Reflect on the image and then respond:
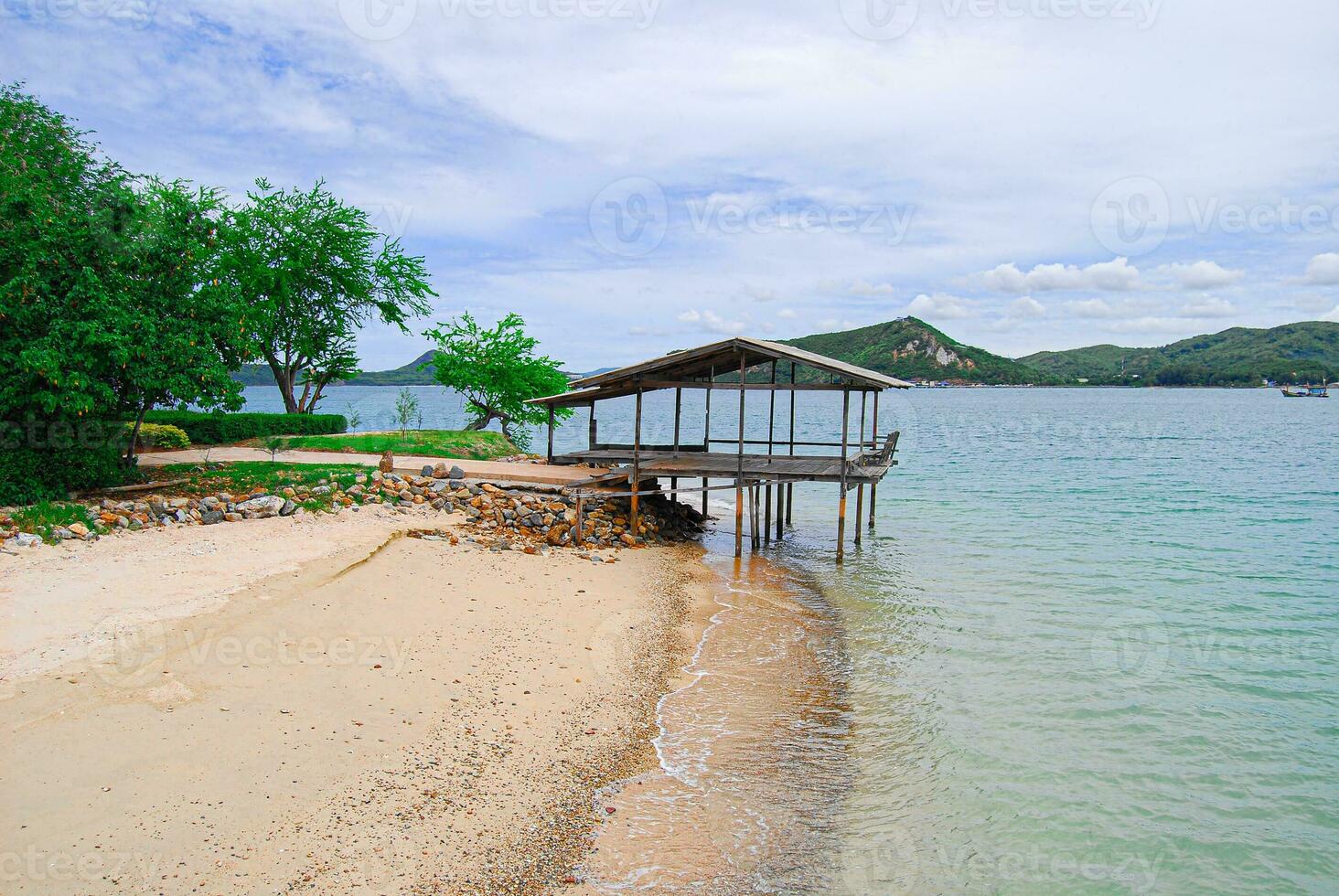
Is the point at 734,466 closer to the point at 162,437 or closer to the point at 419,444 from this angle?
the point at 419,444

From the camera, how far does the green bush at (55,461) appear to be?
17.0 meters

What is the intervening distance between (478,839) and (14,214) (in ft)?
61.6

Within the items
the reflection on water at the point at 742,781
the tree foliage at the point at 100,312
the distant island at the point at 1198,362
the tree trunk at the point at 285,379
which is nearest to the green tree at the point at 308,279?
the tree trunk at the point at 285,379

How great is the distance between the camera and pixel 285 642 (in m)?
11.3

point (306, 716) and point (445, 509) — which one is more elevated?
point (445, 509)

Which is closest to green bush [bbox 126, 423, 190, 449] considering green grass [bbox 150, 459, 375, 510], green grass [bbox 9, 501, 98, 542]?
green grass [bbox 150, 459, 375, 510]

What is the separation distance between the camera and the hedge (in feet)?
95.8

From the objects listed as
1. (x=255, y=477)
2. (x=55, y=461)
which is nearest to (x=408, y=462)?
(x=255, y=477)

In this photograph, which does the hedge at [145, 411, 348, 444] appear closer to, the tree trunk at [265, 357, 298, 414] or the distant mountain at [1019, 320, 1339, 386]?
the tree trunk at [265, 357, 298, 414]

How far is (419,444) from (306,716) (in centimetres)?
2061

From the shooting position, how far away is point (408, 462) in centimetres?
2520

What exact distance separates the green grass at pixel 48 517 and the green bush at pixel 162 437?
1122cm

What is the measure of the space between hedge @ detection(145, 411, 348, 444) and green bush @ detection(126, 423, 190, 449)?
0.80m

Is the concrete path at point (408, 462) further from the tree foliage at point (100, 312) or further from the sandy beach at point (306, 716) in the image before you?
the sandy beach at point (306, 716)
